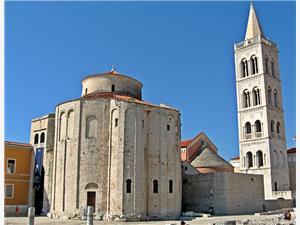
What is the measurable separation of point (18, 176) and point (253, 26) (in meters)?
36.2

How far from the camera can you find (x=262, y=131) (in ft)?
150

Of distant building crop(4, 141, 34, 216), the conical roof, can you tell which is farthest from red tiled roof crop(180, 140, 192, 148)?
distant building crop(4, 141, 34, 216)

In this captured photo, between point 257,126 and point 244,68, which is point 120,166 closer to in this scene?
point 257,126

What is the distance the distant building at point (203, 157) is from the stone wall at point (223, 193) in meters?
4.61

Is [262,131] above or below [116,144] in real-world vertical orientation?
above

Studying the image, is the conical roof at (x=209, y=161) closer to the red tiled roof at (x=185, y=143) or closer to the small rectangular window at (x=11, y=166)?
the red tiled roof at (x=185, y=143)

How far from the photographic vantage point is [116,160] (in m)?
26.9

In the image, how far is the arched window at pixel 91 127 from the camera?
28234 millimetres

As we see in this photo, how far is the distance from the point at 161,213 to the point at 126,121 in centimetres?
730

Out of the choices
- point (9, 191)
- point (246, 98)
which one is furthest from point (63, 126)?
point (246, 98)

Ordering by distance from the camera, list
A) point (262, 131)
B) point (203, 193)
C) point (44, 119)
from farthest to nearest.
Answer: point (262, 131) → point (44, 119) → point (203, 193)

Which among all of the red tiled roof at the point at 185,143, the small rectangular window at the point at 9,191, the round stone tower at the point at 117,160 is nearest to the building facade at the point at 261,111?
the red tiled roof at the point at 185,143
